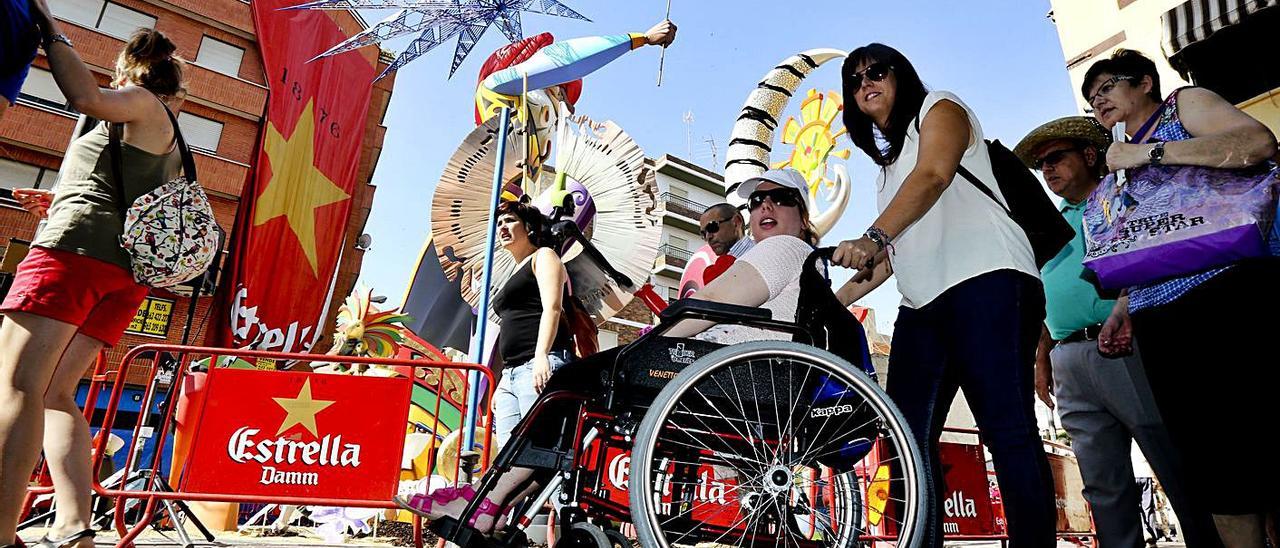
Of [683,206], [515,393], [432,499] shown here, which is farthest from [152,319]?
[683,206]

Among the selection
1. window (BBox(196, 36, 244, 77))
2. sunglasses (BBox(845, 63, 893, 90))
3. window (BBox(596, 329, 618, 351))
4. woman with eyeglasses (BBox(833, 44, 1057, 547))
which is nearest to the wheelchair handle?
woman with eyeglasses (BBox(833, 44, 1057, 547))

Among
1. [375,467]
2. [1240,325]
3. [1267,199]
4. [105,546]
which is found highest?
[1267,199]

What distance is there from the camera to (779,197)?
108 inches

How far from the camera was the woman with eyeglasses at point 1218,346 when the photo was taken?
1725 millimetres

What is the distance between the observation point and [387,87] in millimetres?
24109

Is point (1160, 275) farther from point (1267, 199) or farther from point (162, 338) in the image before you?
point (162, 338)

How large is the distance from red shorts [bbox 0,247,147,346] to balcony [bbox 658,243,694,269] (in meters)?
37.1

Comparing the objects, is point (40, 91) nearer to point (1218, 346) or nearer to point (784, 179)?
point (784, 179)

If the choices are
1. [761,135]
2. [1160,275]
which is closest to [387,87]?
[761,135]

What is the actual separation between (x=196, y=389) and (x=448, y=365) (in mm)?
1734

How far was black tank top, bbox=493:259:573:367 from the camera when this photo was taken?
3.20 m

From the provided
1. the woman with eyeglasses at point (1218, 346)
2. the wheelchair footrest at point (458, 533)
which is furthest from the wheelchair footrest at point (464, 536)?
the woman with eyeglasses at point (1218, 346)

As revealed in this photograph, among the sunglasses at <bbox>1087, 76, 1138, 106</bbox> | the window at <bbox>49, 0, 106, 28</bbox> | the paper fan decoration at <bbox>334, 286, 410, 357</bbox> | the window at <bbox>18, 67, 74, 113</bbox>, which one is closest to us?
the sunglasses at <bbox>1087, 76, 1138, 106</bbox>

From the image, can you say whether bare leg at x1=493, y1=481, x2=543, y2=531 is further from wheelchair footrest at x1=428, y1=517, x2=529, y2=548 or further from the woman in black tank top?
the woman in black tank top
